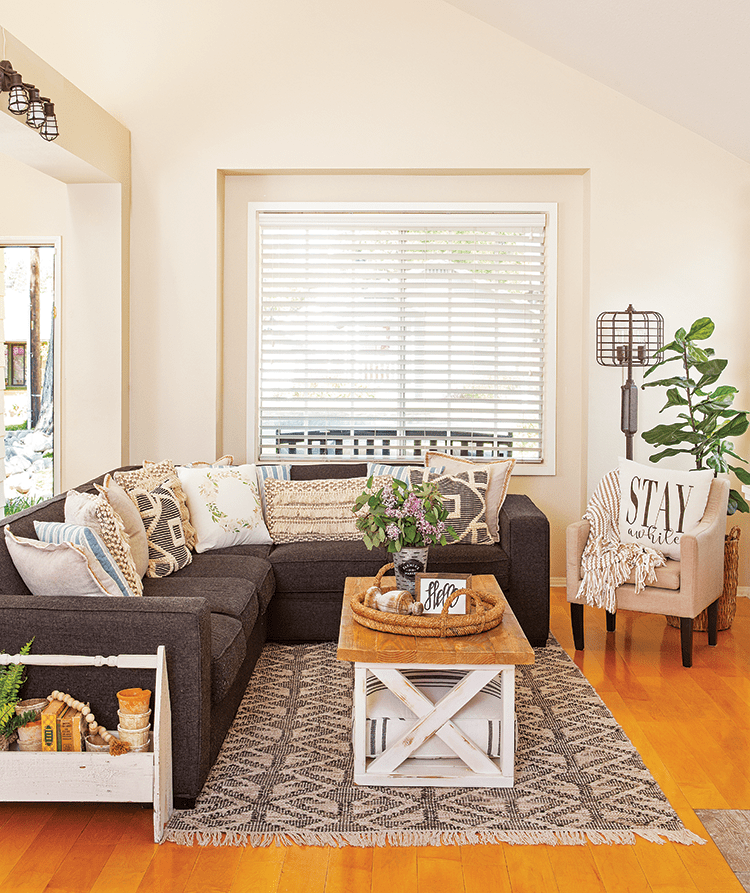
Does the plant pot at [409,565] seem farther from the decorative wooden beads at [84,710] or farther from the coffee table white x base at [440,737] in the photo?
the decorative wooden beads at [84,710]

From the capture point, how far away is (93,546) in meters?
2.87

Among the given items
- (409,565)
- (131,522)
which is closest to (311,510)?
(131,522)

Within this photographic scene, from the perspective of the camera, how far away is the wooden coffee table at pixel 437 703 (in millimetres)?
2654

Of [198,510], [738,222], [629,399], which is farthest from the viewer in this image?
[738,222]

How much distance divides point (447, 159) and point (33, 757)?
4.05m

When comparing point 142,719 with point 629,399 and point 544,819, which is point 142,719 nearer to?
point 544,819

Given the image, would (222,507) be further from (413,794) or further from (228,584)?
(413,794)

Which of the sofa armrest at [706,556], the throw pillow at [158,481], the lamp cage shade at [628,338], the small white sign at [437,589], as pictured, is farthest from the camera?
the lamp cage shade at [628,338]

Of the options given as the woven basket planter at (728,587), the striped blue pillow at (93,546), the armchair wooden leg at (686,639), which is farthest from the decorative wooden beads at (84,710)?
the woven basket planter at (728,587)

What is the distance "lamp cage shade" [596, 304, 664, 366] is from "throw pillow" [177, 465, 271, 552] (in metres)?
2.19

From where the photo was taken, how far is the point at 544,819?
249 centimetres

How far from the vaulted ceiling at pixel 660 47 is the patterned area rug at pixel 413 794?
3.17 m

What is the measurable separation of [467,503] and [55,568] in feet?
7.58

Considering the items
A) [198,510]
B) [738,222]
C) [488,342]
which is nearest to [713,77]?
[738,222]
